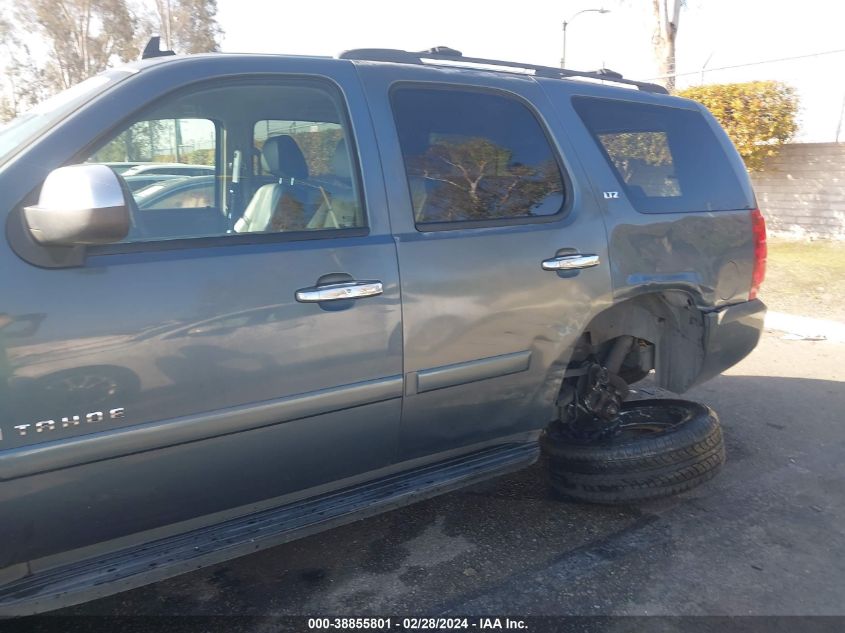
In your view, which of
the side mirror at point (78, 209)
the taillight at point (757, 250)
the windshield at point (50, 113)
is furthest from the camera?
the taillight at point (757, 250)

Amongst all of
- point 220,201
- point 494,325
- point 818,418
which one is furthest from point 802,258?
point 220,201

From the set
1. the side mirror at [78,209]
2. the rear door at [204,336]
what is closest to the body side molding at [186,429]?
the rear door at [204,336]

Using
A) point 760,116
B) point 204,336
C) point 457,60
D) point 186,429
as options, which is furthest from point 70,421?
point 760,116

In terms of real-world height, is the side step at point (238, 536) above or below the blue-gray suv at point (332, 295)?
below

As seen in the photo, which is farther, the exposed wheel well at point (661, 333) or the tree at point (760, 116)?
the tree at point (760, 116)

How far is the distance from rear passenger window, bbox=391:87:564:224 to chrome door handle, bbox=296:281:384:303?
1.22 feet

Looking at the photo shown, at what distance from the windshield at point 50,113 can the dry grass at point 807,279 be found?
7.71 metres

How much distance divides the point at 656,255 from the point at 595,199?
1.45 feet

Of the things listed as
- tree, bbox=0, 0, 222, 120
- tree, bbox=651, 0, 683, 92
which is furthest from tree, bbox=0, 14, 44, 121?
tree, bbox=651, 0, 683, 92

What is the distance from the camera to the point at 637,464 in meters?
3.35

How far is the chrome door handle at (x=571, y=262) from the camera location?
3055 mm

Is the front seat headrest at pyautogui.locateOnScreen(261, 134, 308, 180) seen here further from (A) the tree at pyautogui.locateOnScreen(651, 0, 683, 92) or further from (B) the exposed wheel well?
(A) the tree at pyautogui.locateOnScreen(651, 0, 683, 92)

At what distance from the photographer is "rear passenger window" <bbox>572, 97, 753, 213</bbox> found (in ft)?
11.3

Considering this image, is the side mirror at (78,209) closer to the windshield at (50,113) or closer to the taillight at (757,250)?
the windshield at (50,113)
